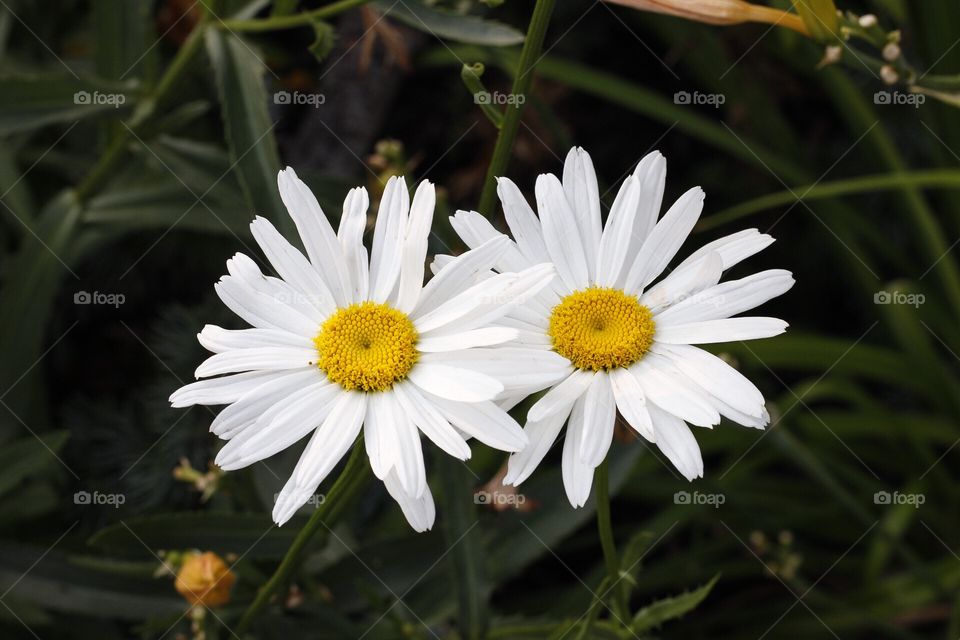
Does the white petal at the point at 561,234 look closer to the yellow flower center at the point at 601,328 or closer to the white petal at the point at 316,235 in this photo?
the yellow flower center at the point at 601,328

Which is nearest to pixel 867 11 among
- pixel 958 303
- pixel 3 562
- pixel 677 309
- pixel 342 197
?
pixel 958 303

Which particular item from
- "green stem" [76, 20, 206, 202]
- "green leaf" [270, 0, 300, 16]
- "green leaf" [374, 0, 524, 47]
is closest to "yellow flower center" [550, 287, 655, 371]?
"green leaf" [374, 0, 524, 47]

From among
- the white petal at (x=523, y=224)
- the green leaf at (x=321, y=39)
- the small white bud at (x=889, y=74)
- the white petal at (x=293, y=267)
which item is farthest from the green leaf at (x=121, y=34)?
the small white bud at (x=889, y=74)

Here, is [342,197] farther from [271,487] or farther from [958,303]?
[958,303]

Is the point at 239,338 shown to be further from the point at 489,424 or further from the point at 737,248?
the point at 737,248

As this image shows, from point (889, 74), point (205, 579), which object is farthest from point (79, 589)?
point (889, 74)
